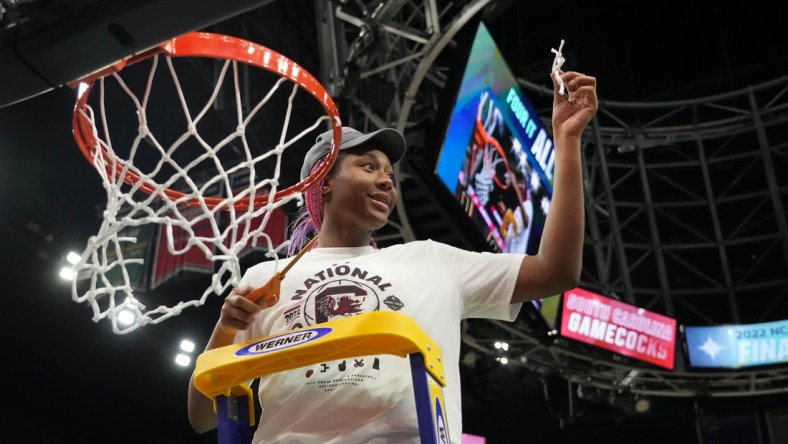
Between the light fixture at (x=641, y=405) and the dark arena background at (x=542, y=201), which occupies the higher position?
the dark arena background at (x=542, y=201)

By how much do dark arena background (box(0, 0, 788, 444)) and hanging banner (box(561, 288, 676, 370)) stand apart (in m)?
0.04

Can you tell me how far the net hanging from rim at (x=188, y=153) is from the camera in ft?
7.99

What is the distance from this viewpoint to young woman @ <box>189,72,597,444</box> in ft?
5.74

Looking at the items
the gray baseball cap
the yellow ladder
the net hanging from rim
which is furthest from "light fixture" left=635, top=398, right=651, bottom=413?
the yellow ladder

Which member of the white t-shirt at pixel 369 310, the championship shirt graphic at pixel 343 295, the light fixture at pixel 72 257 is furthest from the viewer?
the light fixture at pixel 72 257

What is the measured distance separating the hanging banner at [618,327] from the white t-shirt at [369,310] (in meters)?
7.20

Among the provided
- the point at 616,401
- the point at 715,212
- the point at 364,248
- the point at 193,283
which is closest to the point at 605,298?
the point at 616,401

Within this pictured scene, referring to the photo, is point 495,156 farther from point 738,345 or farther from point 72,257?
point 738,345

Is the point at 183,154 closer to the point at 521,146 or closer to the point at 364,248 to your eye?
the point at 521,146

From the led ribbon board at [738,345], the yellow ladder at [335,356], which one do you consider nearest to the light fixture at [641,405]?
the led ribbon board at [738,345]

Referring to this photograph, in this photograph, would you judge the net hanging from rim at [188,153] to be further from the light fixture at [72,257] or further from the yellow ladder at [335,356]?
the yellow ladder at [335,356]

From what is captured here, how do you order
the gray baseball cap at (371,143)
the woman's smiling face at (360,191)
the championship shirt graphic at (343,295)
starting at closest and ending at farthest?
the championship shirt graphic at (343,295), the woman's smiling face at (360,191), the gray baseball cap at (371,143)

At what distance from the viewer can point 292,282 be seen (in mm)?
2074

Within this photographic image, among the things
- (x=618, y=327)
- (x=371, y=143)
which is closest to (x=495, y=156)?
(x=618, y=327)
